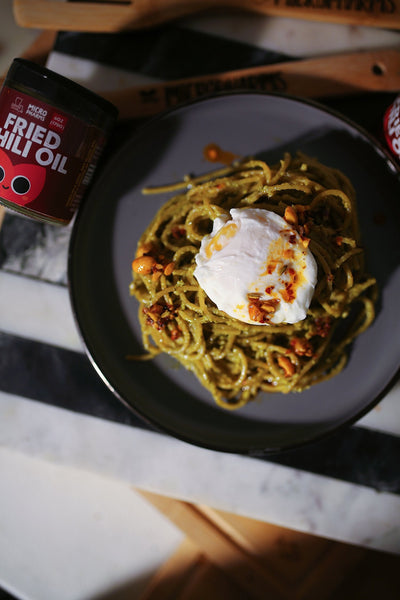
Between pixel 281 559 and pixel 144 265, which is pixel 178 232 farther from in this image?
pixel 281 559

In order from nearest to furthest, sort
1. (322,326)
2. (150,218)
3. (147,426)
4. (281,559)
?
1. (322,326)
2. (150,218)
3. (147,426)
4. (281,559)

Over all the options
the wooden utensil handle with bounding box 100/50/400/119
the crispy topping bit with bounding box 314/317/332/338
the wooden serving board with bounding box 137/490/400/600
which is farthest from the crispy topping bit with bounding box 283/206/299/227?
the wooden serving board with bounding box 137/490/400/600

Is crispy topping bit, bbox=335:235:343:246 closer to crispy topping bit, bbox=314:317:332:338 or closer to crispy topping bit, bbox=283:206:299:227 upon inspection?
crispy topping bit, bbox=283:206:299:227

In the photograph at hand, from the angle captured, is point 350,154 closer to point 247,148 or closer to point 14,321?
point 247,148

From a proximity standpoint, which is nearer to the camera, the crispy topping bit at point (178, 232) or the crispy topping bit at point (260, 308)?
the crispy topping bit at point (260, 308)

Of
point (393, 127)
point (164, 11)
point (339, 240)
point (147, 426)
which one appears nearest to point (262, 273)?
point (339, 240)

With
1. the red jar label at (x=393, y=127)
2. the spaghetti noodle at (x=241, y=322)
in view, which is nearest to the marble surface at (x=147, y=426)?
the red jar label at (x=393, y=127)

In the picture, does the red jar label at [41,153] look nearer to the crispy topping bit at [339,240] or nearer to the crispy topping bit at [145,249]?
the crispy topping bit at [145,249]
